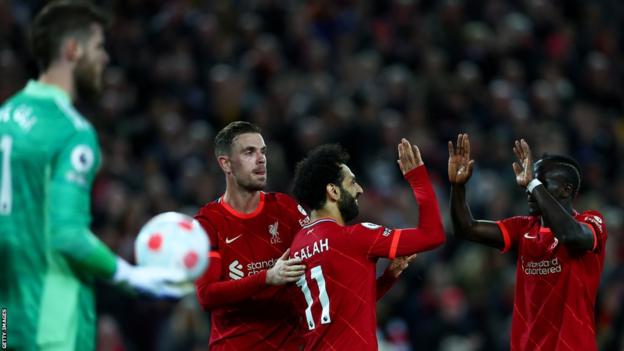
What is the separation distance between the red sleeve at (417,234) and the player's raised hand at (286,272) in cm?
A: 36

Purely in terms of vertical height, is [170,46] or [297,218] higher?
[170,46]

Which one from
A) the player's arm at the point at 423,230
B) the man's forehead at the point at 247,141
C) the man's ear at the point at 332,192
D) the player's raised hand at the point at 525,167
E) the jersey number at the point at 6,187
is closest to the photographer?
the jersey number at the point at 6,187

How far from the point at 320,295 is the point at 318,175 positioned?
739mm

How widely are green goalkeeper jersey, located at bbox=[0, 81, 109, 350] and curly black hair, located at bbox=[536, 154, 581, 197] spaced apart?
3.08 metres

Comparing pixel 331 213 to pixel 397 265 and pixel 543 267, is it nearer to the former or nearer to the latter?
pixel 397 265

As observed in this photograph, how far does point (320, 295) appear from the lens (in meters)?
6.12

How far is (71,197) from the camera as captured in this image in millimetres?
4594

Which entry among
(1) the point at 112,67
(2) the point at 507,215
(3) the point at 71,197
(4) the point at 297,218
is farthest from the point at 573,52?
(3) the point at 71,197

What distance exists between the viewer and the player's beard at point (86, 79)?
4.89 metres

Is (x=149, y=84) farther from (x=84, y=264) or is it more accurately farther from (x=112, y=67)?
(x=84, y=264)

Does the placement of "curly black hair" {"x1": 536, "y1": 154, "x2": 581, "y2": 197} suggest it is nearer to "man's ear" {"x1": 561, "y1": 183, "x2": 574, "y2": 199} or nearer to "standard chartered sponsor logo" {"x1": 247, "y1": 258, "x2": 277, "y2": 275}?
"man's ear" {"x1": 561, "y1": 183, "x2": 574, "y2": 199}

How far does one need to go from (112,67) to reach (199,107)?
1.35m

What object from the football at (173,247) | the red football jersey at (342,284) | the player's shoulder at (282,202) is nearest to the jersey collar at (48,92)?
the football at (173,247)

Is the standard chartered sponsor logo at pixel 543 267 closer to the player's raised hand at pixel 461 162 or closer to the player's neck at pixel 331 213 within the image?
the player's raised hand at pixel 461 162
